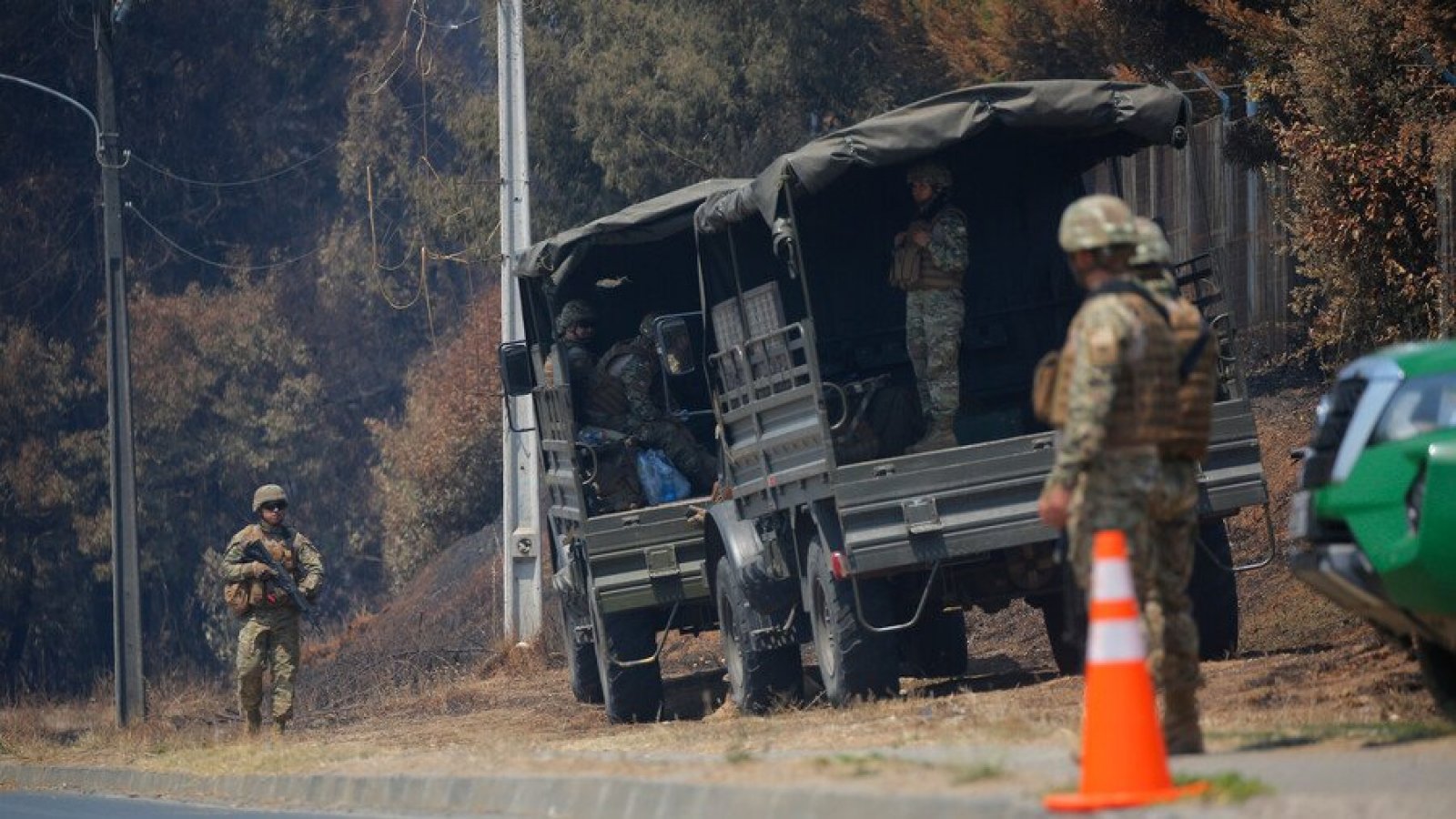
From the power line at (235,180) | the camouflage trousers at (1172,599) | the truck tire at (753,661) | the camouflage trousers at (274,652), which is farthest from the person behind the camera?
the power line at (235,180)

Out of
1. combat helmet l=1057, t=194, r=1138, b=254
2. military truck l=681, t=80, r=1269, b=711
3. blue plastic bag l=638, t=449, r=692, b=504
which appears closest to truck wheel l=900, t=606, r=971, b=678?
military truck l=681, t=80, r=1269, b=711

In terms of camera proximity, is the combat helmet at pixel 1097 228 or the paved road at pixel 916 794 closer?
the paved road at pixel 916 794

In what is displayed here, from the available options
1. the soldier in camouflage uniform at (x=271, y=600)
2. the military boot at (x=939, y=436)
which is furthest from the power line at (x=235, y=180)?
the military boot at (x=939, y=436)

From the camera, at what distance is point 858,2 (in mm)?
32625

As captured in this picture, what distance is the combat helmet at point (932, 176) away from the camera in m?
14.9

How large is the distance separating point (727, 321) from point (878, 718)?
394cm

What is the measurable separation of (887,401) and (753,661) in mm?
1892

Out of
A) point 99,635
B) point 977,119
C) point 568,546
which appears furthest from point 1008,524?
point 99,635

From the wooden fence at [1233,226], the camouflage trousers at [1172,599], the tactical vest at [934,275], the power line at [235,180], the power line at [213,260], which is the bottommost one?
the camouflage trousers at [1172,599]

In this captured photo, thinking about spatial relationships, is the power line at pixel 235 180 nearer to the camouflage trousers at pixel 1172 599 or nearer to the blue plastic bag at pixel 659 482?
the blue plastic bag at pixel 659 482

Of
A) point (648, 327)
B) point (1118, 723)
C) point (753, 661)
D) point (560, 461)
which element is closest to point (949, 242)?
point (753, 661)

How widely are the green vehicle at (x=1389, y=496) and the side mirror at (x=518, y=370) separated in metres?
9.54

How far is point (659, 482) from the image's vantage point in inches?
669

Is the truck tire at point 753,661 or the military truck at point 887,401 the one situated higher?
the military truck at point 887,401
